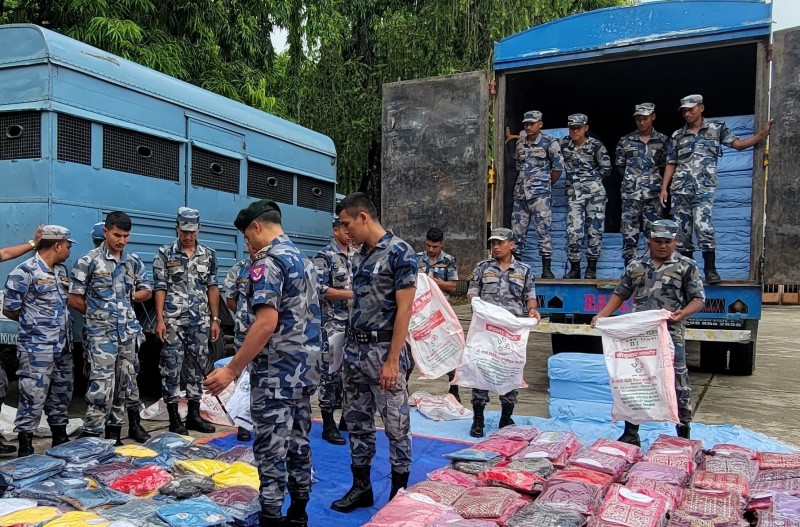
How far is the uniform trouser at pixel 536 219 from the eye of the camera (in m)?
6.43

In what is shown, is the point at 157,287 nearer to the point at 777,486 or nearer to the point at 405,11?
the point at 777,486

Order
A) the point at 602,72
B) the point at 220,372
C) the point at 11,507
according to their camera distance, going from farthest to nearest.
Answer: the point at 602,72, the point at 11,507, the point at 220,372

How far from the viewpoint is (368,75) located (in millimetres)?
14000

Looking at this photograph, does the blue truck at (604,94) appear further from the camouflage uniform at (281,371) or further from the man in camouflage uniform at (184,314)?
the camouflage uniform at (281,371)

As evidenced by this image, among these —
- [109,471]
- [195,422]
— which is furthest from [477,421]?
[109,471]

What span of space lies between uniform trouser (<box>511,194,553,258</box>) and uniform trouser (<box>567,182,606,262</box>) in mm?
223

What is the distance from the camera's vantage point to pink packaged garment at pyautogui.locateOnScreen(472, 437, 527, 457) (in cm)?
356

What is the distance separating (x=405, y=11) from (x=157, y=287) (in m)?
10.7

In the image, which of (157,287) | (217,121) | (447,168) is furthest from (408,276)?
(217,121)

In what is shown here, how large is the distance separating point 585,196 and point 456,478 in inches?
161

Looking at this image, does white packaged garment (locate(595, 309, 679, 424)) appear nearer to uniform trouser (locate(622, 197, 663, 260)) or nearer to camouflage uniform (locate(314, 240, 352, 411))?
camouflage uniform (locate(314, 240, 352, 411))

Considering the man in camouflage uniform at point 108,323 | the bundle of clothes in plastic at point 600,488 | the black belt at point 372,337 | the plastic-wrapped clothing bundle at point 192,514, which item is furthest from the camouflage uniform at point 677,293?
the man in camouflage uniform at point 108,323

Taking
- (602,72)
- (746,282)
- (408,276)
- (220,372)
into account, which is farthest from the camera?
(602,72)

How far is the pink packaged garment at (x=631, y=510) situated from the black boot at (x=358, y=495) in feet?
4.19
